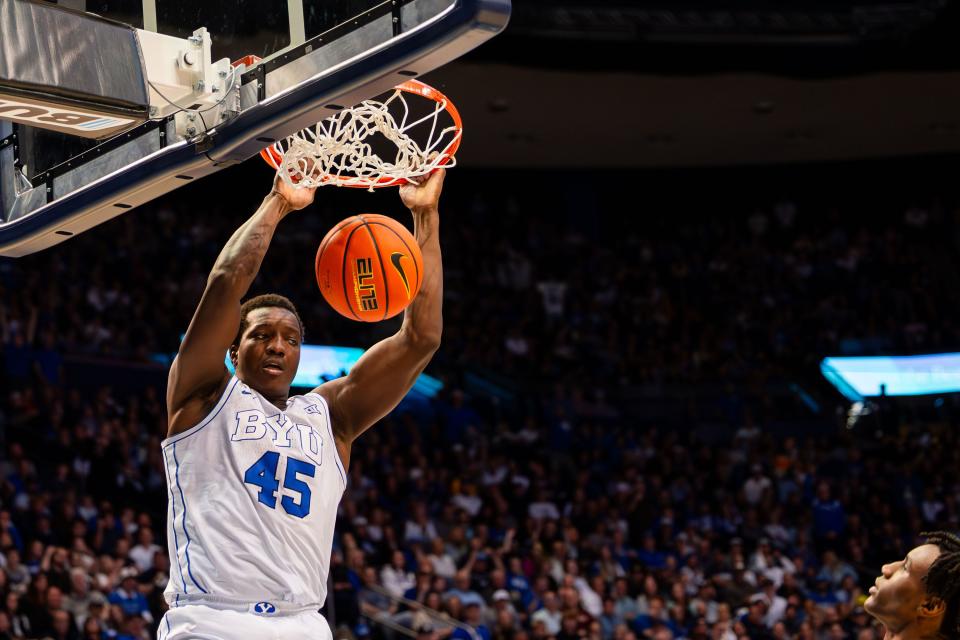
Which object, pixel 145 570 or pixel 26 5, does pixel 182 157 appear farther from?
pixel 145 570

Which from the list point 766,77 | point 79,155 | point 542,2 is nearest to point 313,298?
point 542,2

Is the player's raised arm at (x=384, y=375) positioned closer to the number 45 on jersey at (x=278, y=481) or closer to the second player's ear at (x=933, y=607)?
the number 45 on jersey at (x=278, y=481)

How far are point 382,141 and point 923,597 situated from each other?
221 cm

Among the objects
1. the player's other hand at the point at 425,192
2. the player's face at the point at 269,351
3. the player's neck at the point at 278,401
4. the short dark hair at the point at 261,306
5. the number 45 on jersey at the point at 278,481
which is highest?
the player's other hand at the point at 425,192

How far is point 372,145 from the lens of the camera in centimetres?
431

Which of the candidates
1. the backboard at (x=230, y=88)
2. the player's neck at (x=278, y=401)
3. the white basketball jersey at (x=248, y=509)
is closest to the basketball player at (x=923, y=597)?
the white basketball jersey at (x=248, y=509)

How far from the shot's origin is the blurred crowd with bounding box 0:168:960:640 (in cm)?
1130

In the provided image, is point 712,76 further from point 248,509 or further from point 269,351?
point 248,509

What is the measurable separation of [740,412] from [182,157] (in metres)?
14.3

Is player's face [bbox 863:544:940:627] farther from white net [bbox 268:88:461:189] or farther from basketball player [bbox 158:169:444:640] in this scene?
white net [bbox 268:88:461:189]

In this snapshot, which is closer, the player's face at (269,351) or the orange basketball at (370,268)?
the player's face at (269,351)

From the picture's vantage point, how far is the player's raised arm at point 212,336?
140 inches

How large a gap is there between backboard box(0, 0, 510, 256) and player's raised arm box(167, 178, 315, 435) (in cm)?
26

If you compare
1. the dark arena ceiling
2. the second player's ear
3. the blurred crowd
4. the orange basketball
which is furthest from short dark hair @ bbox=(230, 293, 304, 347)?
the dark arena ceiling
